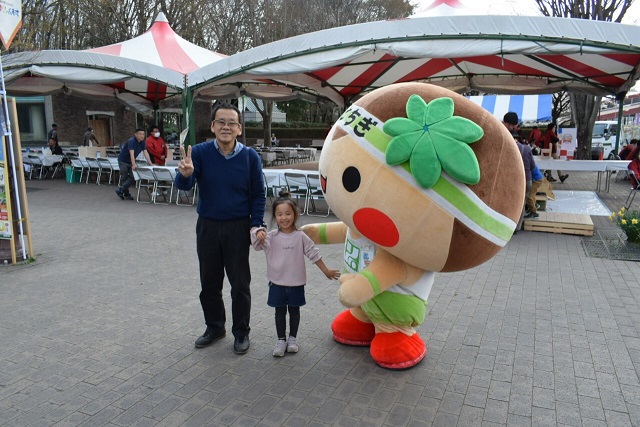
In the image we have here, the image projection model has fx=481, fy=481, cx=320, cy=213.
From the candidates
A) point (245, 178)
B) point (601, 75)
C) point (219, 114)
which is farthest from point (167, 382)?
point (601, 75)

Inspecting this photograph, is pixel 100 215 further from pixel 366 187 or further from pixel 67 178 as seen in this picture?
pixel 366 187

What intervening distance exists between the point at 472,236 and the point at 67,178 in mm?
15637

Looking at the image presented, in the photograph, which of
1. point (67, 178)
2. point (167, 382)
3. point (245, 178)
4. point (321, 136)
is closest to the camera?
point (167, 382)

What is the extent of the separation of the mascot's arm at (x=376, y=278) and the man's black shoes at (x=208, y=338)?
4.48 feet

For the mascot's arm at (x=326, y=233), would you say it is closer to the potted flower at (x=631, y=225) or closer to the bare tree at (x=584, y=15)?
the potted flower at (x=631, y=225)

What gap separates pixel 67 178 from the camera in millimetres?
15641

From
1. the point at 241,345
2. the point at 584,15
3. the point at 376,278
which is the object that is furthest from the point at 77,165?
the point at 584,15

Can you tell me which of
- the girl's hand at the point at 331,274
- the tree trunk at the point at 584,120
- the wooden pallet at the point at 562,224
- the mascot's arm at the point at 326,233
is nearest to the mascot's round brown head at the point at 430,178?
the girl's hand at the point at 331,274

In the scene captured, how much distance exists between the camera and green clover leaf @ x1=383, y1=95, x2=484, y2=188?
2904 mm

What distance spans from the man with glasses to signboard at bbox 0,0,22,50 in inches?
173

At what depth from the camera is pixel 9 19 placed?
6.31 meters

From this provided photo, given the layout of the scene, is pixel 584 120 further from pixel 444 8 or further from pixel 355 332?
pixel 355 332

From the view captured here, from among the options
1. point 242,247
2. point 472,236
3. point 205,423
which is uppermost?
point 472,236

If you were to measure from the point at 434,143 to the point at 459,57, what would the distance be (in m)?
6.60
